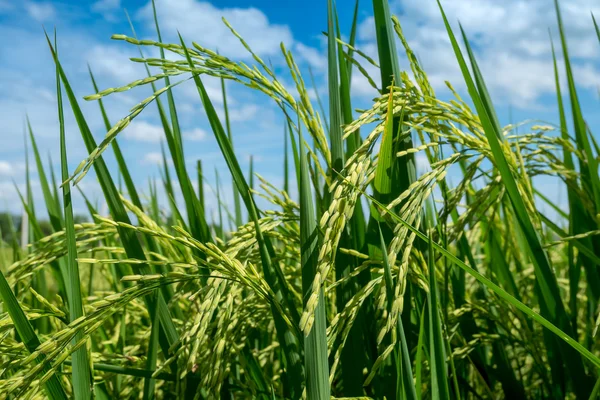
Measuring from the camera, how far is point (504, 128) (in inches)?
62.1

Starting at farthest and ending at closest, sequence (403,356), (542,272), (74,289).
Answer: (542,272) → (74,289) → (403,356)

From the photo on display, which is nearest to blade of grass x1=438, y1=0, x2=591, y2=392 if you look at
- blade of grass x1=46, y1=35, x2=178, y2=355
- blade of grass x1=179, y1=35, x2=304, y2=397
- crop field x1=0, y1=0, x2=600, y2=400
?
crop field x1=0, y1=0, x2=600, y2=400

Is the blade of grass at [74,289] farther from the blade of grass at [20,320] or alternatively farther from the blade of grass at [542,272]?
the blade of grass at [542,272]

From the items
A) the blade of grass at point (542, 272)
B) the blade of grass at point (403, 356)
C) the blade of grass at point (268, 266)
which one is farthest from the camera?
the blade of grass at point (542, 272)

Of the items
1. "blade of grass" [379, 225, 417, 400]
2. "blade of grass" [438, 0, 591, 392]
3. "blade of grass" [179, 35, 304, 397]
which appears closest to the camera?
"blade of grass" [379, 225, 417, 400]

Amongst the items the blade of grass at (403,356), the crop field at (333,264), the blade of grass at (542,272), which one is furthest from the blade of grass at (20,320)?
the blade of grass at (542,272)

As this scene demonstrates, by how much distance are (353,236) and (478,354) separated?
561 millimetres

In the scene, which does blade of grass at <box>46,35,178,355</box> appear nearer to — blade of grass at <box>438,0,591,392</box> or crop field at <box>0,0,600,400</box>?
crop field at <box>0,0,600,400</box>

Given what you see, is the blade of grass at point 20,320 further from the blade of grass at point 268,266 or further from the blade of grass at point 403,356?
the blade of grass at point 403,356

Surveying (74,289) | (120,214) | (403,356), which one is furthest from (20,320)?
(403,356)

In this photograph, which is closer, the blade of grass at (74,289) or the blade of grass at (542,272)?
the blade of grass at (74,289)

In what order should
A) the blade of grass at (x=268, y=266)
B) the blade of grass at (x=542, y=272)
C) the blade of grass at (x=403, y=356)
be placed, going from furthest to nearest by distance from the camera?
the blade of grass at (x=542, y=272), the blade of grass at (x=268, y=266), the blade of grass at (x=403, y=356)

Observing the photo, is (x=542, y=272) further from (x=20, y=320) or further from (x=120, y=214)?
(x=20, y=320)

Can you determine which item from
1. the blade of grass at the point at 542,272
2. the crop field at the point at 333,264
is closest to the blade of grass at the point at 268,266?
the crop field at the point at 333,264
